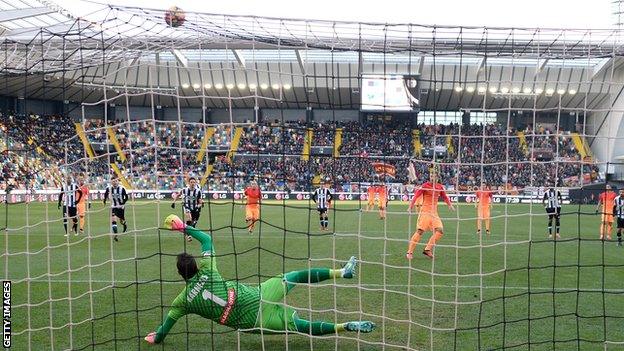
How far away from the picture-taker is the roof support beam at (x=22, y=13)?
74.0ft

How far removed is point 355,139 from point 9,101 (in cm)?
1892

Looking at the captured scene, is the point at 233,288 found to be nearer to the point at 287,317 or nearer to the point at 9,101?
the point at 287,317

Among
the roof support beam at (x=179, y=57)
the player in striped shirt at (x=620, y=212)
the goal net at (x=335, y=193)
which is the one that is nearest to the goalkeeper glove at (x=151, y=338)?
the goal net at (x=335, y=193)

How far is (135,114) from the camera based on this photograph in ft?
127

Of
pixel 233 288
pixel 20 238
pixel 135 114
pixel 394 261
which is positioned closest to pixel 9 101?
pixel 20 238

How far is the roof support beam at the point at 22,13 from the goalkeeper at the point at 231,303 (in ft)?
61.6

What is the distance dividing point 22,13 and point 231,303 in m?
20.1

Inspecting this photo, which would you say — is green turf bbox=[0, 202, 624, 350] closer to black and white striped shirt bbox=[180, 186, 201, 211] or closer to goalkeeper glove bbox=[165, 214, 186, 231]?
goalkeeper glove bbox=[165, 214, 186, 231]

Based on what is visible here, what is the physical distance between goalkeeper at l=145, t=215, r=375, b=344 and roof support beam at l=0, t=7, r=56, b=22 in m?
18.8

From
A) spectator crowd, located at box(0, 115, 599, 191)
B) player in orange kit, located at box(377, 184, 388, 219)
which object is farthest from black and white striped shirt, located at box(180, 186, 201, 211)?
player in orange kit, located at box(377, 184, 388, 219)

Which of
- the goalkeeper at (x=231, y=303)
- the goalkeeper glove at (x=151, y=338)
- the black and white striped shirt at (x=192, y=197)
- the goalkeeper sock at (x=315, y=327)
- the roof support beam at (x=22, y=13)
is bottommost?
the goalkeeper glove at (x=151, y=338)

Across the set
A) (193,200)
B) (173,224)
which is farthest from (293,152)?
(173,224)

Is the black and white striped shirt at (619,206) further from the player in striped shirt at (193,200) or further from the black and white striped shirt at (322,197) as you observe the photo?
the player in striped shirt at (193,200)

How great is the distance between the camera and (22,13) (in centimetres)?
2295
